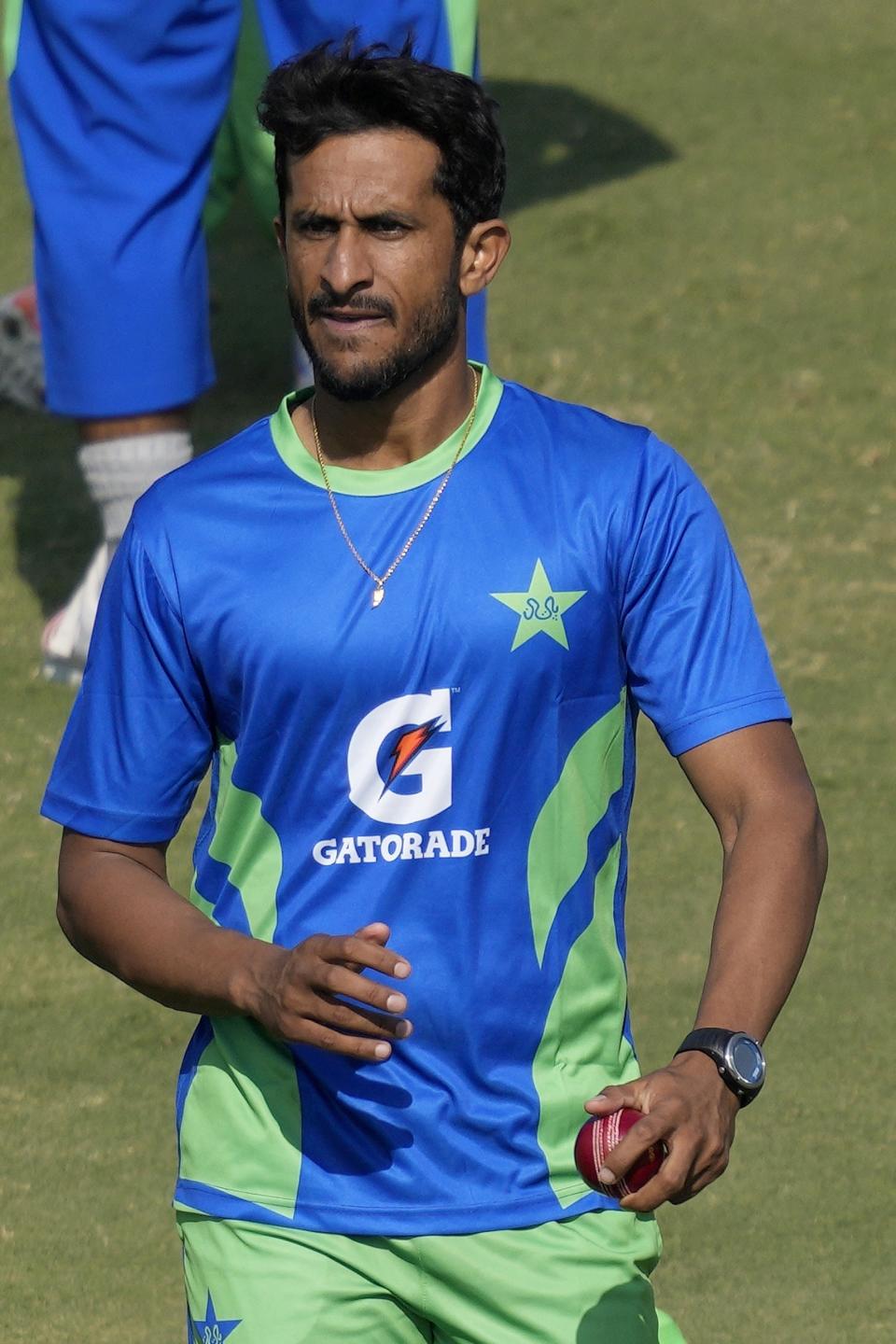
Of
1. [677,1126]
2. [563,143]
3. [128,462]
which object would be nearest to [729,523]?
[128,462]

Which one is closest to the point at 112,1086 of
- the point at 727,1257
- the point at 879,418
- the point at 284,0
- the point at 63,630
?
the point at 727,1257

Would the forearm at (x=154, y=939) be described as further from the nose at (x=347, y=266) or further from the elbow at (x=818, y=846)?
the nose at (x=347, y=266)

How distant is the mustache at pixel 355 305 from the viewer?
2.95 metres

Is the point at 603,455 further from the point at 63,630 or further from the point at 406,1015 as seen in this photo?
the point at 63,630

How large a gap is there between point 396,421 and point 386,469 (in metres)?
0.06

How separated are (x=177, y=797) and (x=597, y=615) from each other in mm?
536

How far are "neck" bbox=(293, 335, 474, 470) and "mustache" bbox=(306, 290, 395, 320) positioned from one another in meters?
0.09

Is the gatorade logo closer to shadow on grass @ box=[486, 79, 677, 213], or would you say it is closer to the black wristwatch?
the black wristwatch

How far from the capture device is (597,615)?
2953mm

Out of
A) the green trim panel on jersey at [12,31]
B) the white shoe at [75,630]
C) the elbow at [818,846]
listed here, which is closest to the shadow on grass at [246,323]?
the white shoe at [75,630]

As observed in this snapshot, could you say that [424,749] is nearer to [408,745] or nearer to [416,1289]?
[408,745]

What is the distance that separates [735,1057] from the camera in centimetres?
262

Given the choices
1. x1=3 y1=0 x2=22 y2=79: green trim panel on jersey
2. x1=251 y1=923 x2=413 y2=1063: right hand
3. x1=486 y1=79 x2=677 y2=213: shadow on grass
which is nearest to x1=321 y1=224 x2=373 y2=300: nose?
x1=251 y1=923 x2=413 y2=1063: right hand

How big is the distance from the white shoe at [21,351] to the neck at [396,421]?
4087 millimetres
